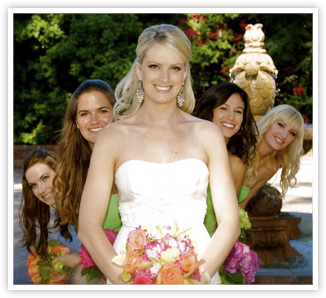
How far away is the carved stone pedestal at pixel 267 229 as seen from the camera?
6039 millimetres

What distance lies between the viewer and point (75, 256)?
3.95 m

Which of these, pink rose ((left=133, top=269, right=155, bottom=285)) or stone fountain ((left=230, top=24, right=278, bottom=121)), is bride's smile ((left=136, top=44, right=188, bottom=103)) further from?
stone fountain ((left=230, top=24, right=278, bottom=121))

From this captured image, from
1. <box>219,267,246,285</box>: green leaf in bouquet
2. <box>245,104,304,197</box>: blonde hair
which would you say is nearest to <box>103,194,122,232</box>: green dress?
<box>219,267,246,285</box>: green leaf in bouquet

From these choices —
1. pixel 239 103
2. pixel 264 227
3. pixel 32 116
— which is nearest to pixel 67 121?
pixel 239 103

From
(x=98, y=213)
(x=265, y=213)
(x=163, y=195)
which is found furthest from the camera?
(x=265, y=213)

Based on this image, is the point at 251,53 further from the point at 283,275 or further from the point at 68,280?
the point at 68,280

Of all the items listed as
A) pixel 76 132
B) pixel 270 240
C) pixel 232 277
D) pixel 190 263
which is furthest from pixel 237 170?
pixel 270 240

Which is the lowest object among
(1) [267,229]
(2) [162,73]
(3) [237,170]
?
(1) [267,229]

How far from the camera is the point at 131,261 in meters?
2.67

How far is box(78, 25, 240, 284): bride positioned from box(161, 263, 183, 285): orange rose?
0.17 meters

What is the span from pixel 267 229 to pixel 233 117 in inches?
93.1

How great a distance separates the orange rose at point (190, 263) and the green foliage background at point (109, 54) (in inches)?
421

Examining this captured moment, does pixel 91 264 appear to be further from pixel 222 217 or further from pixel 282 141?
pixel 282 141
